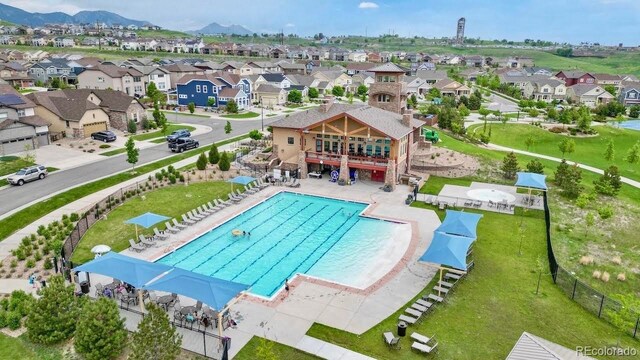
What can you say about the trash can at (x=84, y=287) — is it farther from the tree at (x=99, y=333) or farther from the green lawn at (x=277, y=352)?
the green lawn at (x=277, y=352)

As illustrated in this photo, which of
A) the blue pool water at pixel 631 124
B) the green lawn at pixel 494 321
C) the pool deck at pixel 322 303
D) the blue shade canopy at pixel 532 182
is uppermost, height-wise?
the blue shade canopy at pixel 532 182

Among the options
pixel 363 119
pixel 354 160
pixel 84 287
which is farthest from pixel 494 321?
pixel 363 119

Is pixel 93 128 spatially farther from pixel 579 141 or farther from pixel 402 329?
pixel 579 141

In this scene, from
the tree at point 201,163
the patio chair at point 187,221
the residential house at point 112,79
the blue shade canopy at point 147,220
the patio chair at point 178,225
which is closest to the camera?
the blue shade canopy at point 147,220

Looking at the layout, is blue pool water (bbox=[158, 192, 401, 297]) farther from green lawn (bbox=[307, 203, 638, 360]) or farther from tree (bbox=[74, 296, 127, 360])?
tree (bbox=[74, 296, 127, 360])

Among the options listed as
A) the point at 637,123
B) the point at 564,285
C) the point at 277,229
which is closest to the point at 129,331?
the point at 277,229

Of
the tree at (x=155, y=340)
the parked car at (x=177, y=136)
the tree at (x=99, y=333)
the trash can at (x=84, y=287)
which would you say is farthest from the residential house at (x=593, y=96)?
the tree at (x=99, y=333)
